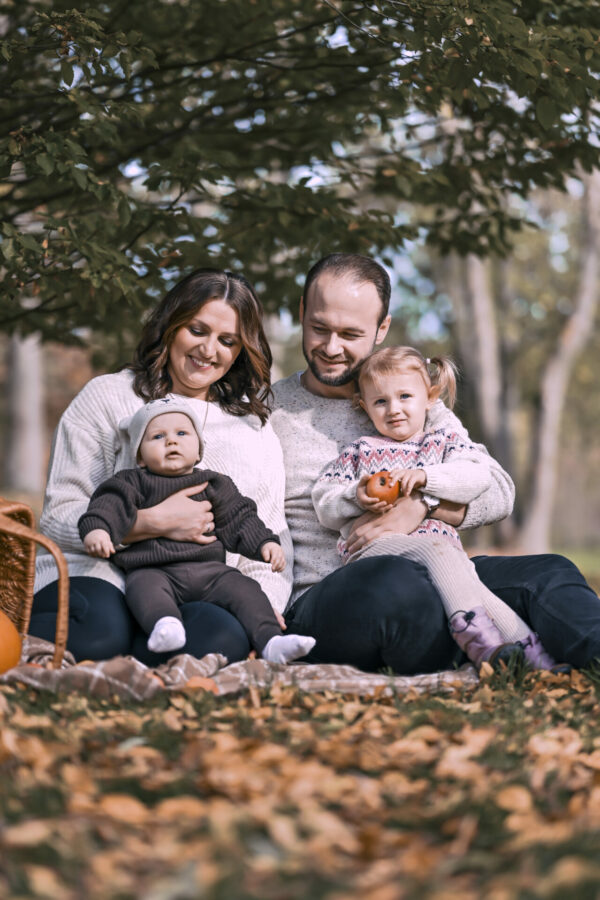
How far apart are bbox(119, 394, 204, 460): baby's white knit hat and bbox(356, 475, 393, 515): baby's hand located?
62cm

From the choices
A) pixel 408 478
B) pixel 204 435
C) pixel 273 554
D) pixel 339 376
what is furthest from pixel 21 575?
pixel 339 376

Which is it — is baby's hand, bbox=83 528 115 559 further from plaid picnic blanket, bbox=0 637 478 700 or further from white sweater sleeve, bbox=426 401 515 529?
white sweater sleeve, bbox=426 401 515 529

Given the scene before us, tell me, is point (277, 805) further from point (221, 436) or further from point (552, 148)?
point (552, 148)

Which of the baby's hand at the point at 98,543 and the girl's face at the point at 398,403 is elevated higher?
the girl's face at the point at 398,403

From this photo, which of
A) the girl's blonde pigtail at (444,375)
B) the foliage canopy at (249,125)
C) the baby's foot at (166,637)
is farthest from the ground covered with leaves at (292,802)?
the foliage canopy at (249,125)

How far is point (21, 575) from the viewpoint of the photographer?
10.5ft

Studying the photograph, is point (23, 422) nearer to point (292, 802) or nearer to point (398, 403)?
point (398, 403)

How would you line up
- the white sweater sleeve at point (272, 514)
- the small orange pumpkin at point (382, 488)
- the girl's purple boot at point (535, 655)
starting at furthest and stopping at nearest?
1. the white sweater sleeve at point (272, 514)
2. the small orange pumpkin at point (382, 488)
3. the girl's purple boot at point (535, 655)

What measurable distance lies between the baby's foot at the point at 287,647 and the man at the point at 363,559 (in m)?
0.21

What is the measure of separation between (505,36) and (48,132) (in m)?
1.99

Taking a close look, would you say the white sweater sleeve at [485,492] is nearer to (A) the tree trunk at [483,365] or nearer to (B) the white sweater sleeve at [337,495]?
(B) the white sweater sleeve at [337,495]

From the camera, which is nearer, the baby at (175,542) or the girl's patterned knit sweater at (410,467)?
the baby at (175,542)

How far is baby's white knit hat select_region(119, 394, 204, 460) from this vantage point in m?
3.58

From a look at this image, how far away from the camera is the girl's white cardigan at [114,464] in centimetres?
361
